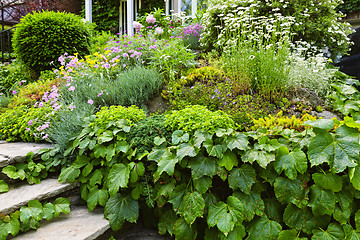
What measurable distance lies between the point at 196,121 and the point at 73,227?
1.31 m

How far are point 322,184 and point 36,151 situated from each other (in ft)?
8.41

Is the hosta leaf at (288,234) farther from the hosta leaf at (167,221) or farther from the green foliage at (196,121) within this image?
the green foliage at (196,121)

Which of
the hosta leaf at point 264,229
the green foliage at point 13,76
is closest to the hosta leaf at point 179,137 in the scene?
the hosta leaf at point 264,229

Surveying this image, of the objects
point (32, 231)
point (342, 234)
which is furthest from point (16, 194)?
point (342, 234)

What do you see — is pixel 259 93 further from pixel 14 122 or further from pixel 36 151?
pixel 14 122

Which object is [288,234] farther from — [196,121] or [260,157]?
[196,121]

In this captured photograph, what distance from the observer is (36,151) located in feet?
8.38

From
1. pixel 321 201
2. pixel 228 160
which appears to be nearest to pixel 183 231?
pixel 228 160

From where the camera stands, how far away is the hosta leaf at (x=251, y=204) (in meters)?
1.83

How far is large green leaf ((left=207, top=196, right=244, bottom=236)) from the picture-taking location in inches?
68.9

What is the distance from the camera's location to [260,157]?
6.12ft

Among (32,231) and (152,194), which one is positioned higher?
(152,194)

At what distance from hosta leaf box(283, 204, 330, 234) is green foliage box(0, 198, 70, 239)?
1.72 m

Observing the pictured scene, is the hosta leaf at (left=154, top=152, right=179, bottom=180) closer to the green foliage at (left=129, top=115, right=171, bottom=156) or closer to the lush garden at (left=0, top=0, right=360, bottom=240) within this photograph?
the lush garden at (left=0, top=0, right=360, bottom=240)
